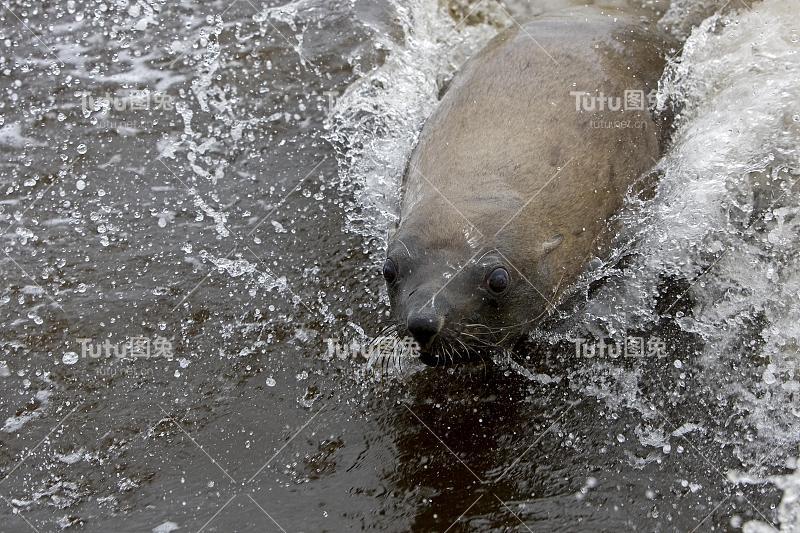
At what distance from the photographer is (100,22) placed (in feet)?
22.6

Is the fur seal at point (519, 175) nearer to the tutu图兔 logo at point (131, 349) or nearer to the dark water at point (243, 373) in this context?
the dark water at point (243, 373)

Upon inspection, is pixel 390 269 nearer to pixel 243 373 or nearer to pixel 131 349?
pixel 243 373

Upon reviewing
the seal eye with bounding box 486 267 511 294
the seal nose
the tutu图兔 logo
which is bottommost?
the tutu图兔 logo

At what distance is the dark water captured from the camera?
4410mm

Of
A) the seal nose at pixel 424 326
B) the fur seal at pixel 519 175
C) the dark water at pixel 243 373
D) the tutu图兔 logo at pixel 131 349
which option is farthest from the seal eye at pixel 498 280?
the tutu图兔 logo at pixel 131 349

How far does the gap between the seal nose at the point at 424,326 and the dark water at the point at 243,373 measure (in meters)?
0.86

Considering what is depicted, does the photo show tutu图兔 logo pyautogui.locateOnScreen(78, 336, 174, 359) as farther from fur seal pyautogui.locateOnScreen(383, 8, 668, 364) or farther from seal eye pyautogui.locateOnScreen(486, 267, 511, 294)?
seal eye pyautogui.locateOnScreen(486, 267, 511, 294)

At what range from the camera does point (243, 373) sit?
498 cm

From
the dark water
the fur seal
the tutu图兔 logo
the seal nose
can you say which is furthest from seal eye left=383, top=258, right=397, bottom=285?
Answer: the tutu图兔 logo

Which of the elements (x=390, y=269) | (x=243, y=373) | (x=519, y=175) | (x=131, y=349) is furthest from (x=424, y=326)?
(x=131, y=349)

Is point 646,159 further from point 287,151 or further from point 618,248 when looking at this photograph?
point 287,151

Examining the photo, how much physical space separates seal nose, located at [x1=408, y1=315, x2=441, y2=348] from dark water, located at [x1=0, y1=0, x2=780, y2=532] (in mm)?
858

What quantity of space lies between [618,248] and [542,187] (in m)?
0.67

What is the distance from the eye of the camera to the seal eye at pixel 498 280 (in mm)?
4246
